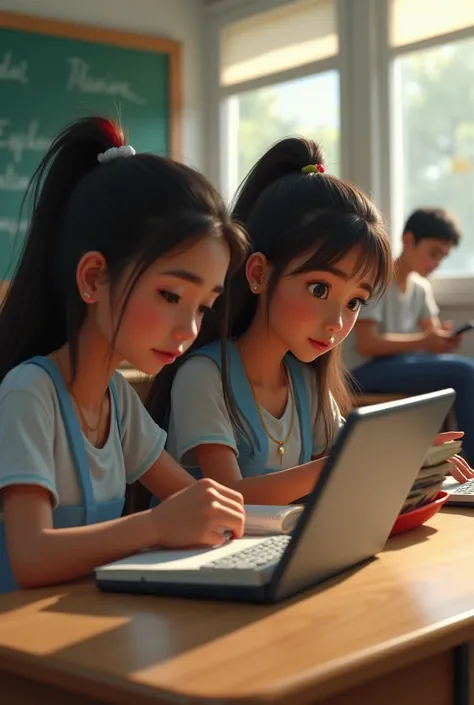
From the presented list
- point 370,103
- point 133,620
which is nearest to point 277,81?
point 370,103

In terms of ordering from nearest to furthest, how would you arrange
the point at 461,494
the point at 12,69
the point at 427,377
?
the point at 461,494 → the point at 427,377 → the point at 12,69

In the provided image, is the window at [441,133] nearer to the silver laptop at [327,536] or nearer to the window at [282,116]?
the window at [282,116]

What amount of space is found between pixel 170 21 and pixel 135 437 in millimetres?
4182

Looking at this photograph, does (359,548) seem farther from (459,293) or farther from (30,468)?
(459,293)

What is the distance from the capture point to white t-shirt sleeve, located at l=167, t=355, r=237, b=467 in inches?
58.2

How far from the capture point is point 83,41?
15.8 ft

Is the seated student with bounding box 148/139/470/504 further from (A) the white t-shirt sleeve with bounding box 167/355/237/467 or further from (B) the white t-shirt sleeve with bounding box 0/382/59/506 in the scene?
(B) the white t-shirt sleeve with bounding box 0/382/59/506

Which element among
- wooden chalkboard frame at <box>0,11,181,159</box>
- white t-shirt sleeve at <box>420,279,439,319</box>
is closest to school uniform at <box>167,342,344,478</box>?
white t-shirt sleeve at <box>420,279,439,319</box>

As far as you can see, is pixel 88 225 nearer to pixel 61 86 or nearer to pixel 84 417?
pixel 84 417

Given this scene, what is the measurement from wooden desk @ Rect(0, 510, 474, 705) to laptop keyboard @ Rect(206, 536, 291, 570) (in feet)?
0.13

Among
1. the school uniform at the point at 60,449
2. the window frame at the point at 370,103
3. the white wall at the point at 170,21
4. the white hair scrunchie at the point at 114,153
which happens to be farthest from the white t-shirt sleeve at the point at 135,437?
the white wall at the point at 170,21

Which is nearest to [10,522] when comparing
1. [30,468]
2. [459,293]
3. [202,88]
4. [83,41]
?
[30,468]

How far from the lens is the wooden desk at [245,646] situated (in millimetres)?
683

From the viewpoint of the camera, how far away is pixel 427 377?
376 cm
